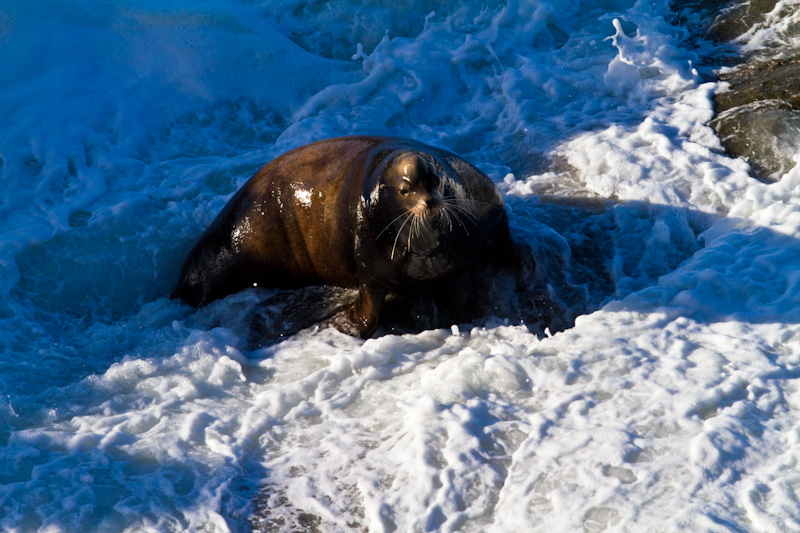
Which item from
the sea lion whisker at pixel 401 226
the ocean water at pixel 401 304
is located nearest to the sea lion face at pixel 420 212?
the sea lion whisker at pixel 401 226

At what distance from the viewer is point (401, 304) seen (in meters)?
6.18

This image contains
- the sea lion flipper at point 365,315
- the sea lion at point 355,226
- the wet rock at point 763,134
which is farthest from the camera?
the wet rock at point 763,134

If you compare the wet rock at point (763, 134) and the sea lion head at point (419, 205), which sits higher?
the sea lion head at point (419, 205)

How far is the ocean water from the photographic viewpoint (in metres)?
4.23

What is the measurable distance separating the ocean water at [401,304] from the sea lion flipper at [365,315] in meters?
0.13

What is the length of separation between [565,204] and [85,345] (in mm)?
4209

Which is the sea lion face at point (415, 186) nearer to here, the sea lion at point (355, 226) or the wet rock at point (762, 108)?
the sea lion at point (355, 226)

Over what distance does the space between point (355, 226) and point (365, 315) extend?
68cm

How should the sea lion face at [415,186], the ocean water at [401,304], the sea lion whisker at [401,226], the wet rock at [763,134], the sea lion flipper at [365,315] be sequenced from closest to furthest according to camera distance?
the ocean water at [401,304]
the sea lion face at [415,186]
the sea lion whisker at [401,226]
the sea lion flipper at [365,315]
the wet rock at [763,134]

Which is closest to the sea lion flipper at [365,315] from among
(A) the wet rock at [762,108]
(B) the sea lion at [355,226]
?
(B) the sea lion at [355,226]

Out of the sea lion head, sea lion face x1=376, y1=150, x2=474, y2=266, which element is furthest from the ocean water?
Answer: the sea lion head

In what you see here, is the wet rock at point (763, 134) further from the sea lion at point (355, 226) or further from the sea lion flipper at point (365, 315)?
the sea lion flipper at point (365, 315)

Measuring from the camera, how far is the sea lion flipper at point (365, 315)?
5.83 metres

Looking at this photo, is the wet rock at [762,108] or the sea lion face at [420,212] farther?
the wet rock at [762,108]
